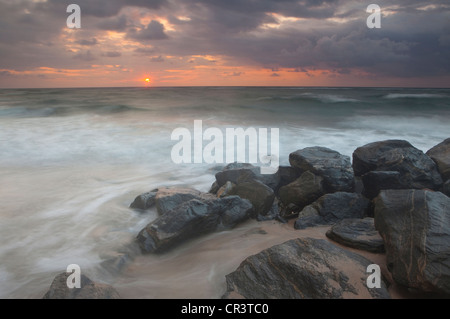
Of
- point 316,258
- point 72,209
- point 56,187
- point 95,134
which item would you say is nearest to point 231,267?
point 316,258

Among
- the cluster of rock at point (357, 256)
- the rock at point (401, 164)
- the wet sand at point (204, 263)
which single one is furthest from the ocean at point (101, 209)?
the rock at point (401, 164)

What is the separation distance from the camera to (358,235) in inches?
121

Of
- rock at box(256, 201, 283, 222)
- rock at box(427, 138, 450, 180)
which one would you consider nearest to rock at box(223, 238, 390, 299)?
rock at box(256, 201, 283, 222)

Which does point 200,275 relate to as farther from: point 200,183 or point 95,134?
point 95,134

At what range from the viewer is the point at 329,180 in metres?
4.54

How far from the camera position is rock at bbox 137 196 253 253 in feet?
11.7

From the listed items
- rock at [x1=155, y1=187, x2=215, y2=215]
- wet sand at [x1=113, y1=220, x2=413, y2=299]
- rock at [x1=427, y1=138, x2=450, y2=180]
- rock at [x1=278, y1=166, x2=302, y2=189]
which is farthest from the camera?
rock at [x1=278, y1=166, x2=302, y2=189]

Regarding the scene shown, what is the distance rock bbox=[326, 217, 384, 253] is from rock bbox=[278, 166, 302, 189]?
1.87 meters

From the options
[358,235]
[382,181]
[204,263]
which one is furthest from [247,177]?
[358,235]

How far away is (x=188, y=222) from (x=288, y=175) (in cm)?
228

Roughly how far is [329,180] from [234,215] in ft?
5.06

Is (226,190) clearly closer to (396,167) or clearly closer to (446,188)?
(396,167)

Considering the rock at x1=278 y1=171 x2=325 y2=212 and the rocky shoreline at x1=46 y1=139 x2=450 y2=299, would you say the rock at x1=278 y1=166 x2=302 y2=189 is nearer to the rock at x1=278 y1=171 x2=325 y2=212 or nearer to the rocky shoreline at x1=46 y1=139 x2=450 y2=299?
Answer: the rocky shoreline at x1=46 y1=139 x2=450 y2=299

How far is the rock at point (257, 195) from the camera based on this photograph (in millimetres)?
4301
